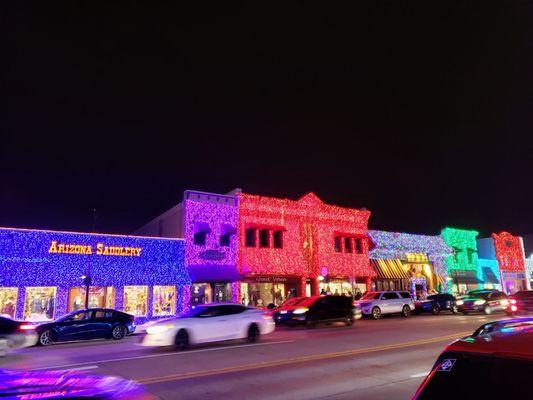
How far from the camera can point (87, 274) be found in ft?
81.8

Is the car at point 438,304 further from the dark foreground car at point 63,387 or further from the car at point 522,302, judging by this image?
the dark foreground car at point 63,387

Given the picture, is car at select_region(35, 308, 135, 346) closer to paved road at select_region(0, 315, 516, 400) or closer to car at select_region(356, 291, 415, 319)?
paved road at select_region(0, 315, 516, 400)

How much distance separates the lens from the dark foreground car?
9.49ft

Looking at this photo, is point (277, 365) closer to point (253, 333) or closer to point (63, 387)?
point (253, 333)

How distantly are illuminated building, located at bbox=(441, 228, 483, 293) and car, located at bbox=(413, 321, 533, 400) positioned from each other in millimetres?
44967

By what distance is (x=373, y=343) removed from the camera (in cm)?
Answer: 1392

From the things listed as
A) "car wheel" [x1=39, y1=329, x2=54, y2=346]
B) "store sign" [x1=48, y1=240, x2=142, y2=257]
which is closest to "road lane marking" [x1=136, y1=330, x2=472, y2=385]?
"car wheel" [x1=39, y1=329, x2=54, y2=346]

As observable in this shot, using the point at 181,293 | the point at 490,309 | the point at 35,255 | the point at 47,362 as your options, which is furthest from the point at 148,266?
the point at 490,309

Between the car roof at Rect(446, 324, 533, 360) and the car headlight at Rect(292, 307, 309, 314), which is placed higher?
the car roof at Rect(446, 324, 533, 360)

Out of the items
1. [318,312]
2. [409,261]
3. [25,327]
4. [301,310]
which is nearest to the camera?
[25,327]

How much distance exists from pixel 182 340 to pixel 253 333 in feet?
9.20

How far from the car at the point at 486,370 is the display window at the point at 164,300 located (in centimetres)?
2614

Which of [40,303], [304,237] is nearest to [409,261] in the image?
[304,237]

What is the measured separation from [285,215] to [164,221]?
9.13 meters
